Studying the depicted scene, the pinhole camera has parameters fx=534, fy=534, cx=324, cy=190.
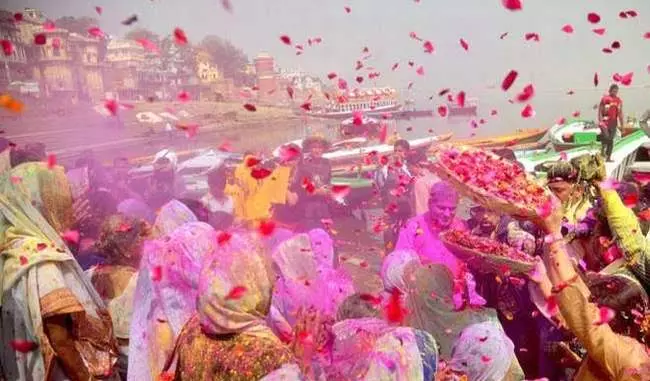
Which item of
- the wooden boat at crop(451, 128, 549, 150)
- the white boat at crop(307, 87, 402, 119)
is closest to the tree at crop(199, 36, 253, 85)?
the white boat at crop(307, 87, 402, 119)

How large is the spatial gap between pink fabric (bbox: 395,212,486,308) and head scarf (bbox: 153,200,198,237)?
1.88 meters

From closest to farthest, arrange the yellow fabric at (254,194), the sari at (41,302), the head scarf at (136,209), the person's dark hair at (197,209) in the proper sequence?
1. the sari at (41,302)
2. the person's dark hair at (197,209)
3. the head scarf at (136,209)
4. the yellow fabric at (254,194)

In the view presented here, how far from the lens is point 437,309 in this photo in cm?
351

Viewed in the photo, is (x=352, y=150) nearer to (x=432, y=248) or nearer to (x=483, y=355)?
(x=432, y=248)

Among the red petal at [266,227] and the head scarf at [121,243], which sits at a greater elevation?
the head scarf at [121,243]

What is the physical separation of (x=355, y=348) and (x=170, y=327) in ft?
3.95

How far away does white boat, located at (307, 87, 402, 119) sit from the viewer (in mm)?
46844

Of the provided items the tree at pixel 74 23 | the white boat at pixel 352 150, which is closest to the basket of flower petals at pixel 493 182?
the white boat at pixel 352 150

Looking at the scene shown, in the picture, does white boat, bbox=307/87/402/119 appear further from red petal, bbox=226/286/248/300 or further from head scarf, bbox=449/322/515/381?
red petal, bbox=226/286/248/300

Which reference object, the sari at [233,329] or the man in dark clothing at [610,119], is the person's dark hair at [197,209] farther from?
the man in dark clothing at [610,119]

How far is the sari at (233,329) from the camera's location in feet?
7.63

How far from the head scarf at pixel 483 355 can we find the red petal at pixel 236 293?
1.43 m

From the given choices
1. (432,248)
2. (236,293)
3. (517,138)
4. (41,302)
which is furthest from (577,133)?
(41,302)

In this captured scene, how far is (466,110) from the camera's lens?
69.1 meters
